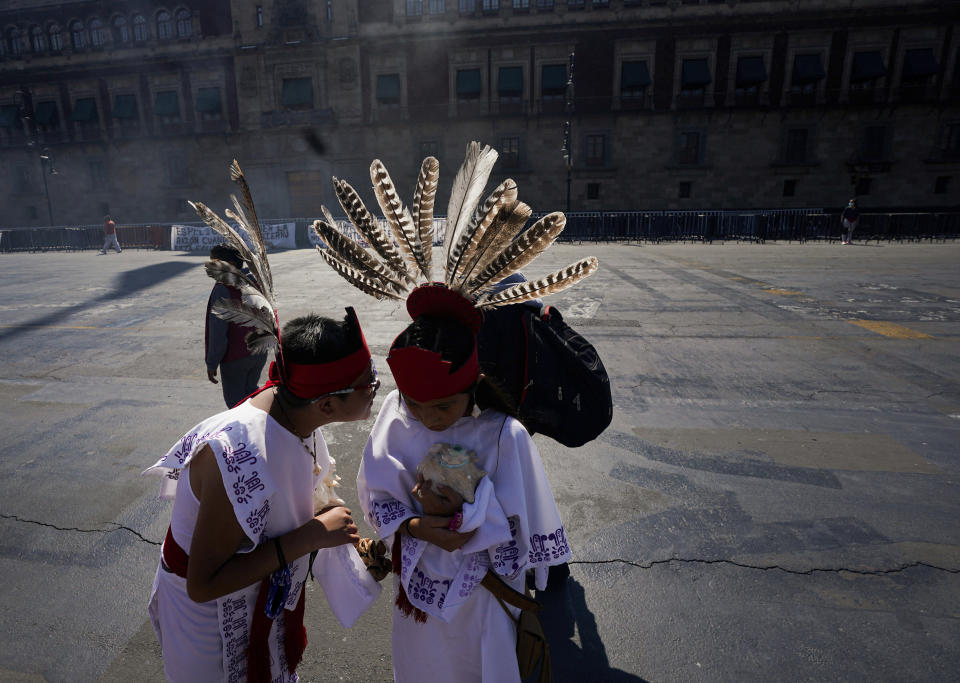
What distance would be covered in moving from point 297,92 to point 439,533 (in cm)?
3586

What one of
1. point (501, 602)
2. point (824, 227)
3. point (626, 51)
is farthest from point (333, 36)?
point (501, 602)

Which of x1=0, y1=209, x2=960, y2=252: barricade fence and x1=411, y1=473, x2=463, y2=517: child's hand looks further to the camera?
x1=0, y1=209, x2=960, y2=252: barricade fence

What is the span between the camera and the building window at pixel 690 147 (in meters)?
30.1

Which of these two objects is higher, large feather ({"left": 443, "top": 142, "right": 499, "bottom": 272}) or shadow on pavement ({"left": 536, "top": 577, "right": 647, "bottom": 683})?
large feather ({"left": 443, "top": 142, "right": 499, "bottom": 272})

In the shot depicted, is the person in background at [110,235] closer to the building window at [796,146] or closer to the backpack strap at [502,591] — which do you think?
the backpack strap at [502,591]

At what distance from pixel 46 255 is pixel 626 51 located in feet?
105

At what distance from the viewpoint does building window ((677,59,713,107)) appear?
2909cm

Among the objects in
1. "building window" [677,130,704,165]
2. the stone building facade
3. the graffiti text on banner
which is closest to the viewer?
the graffiti text on banner

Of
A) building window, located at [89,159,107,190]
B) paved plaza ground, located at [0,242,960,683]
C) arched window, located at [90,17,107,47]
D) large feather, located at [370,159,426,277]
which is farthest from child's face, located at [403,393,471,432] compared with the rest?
arched window, located at [90,17,107,47]

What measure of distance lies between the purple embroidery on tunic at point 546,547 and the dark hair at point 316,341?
860 millimetres

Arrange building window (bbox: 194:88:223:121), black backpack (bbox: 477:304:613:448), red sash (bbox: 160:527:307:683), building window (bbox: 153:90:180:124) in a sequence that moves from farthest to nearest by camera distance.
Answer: building window (bbox: 153:90:180:124)
building window (bbox: 194:88:223:121)
black backpack (bbox: 477:304:613:448)
red sash (bbox: 160:527:307:683)

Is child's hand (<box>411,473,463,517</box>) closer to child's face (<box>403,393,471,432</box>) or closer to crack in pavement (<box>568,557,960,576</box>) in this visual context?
child's face (<box>403,393,471,432</box>)

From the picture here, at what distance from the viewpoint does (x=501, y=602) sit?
5.53 feet

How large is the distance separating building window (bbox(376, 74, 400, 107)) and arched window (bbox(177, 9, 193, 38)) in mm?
13586
